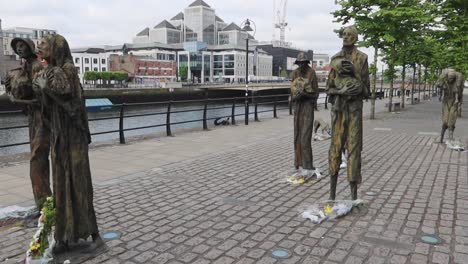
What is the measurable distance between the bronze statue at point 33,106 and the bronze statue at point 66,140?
1.03 meters

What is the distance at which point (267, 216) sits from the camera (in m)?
5.25

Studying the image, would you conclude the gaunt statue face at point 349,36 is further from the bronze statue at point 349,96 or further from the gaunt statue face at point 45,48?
the gaunt statue face at point 45,48

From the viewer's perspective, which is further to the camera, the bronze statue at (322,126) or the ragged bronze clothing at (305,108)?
the bronze statue at (322,126)

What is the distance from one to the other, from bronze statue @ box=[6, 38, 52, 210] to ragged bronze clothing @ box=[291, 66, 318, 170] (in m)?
4.14

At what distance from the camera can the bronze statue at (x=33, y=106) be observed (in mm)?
4633

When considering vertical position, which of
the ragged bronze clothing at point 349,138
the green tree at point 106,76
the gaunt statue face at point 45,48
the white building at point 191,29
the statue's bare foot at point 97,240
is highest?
the white building at point 191,29

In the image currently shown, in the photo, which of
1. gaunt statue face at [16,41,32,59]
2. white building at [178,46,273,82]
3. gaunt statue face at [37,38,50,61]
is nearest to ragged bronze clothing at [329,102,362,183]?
gaunt statue face at [37,38,50,61]

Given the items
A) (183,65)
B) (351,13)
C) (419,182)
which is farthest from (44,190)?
(183,65)

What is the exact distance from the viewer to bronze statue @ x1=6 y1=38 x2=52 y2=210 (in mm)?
4633

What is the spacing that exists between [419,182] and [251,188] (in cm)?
295

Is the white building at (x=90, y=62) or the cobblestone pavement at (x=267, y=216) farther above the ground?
the white building at (x=90, y=62)

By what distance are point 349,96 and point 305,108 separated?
2.02m

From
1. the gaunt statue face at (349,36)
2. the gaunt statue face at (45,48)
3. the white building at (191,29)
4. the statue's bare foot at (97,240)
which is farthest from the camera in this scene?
the white building at (191,29)


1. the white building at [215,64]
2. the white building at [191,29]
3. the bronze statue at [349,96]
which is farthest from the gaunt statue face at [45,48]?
the white building at [191,29]
